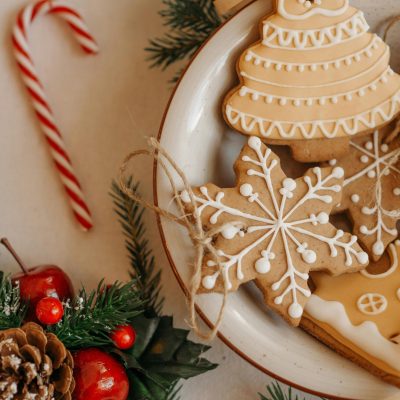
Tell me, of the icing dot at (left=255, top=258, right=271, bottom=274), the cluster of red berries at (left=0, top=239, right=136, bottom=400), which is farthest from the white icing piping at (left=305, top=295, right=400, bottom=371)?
the cluster of red berries at (left=0, top=239, right=136, bottom=400)

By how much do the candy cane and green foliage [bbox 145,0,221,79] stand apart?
0.15 meters

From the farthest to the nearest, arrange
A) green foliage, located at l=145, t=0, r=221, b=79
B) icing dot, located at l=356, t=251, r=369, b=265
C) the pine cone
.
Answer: green foliage, located at l=145, t=0, r=221, b=79
icing dot, located at l=356, t=251, r=369, b=265
the pine cone

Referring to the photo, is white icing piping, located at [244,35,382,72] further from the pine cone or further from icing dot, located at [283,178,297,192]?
the pine cone

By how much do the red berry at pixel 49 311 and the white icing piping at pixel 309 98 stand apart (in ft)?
1.47

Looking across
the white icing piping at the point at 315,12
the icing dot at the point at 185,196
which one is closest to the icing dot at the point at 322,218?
the icing dot at the point at 185,196

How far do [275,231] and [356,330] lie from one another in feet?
0.68

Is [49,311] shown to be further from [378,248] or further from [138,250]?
[378,248]

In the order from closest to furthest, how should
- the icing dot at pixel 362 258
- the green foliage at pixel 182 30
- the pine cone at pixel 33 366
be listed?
the pine cone at pixel 33 366 < the icing dot at pixel 362 258 < the green foliage at pixel 182 30

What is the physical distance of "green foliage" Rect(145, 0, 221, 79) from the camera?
1.06 m

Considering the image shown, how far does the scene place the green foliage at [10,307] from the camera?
88 centimetres

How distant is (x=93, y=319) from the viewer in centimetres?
89

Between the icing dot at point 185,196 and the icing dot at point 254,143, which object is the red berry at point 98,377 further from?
the icing dot at point 254,143

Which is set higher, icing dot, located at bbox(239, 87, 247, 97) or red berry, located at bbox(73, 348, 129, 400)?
icing dot, located at bbox(239, 87, 247, 97)

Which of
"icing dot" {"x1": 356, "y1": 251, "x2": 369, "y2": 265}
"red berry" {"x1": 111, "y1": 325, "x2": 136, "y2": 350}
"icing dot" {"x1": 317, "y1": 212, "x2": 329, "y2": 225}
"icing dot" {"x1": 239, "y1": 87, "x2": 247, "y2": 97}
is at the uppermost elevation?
"icing dot" {"x1": 239, "y1": 87, "x2": 247, "y2": 97}
